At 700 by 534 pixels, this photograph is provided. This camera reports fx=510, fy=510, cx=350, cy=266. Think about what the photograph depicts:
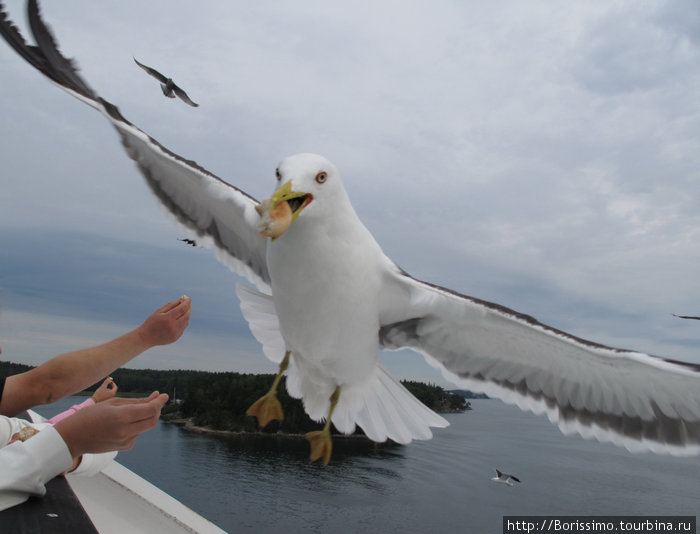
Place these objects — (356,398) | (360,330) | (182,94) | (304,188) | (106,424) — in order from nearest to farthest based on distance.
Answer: (106,424) → (304,188) → (360,330) → (356,398) → (182,94)

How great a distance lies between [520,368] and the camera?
5.90 feet

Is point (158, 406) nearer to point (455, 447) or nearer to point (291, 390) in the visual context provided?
point (291, 390)

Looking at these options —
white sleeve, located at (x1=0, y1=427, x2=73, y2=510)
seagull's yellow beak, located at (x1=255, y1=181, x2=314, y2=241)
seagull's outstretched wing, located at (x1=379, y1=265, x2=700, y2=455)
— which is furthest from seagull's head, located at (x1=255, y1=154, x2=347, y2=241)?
white sleeve, located at (x1=0, y1=427, x2=73, y2=510)

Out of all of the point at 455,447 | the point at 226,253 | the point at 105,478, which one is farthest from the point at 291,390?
the point at 455,447

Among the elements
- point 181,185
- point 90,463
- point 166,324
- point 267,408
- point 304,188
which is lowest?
point 90,463

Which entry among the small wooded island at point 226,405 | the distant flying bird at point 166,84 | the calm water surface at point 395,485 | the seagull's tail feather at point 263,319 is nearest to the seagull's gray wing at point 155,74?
the distant flying bird at point 166,84

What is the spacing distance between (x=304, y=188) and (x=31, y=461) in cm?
70

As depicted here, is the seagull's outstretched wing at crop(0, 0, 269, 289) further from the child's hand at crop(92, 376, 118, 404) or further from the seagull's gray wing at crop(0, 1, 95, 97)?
the child's hand at crop(92, 376, 118, 404)

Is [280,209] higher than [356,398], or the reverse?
[280,209]

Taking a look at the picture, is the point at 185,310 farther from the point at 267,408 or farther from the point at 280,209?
the point at 280,209

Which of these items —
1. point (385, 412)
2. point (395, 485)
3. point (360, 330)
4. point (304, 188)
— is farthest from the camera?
point (395, 485)

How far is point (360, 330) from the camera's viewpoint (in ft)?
4.42

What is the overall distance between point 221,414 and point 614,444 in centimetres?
2416

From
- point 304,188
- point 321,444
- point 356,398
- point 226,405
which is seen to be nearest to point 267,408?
point 321,444
